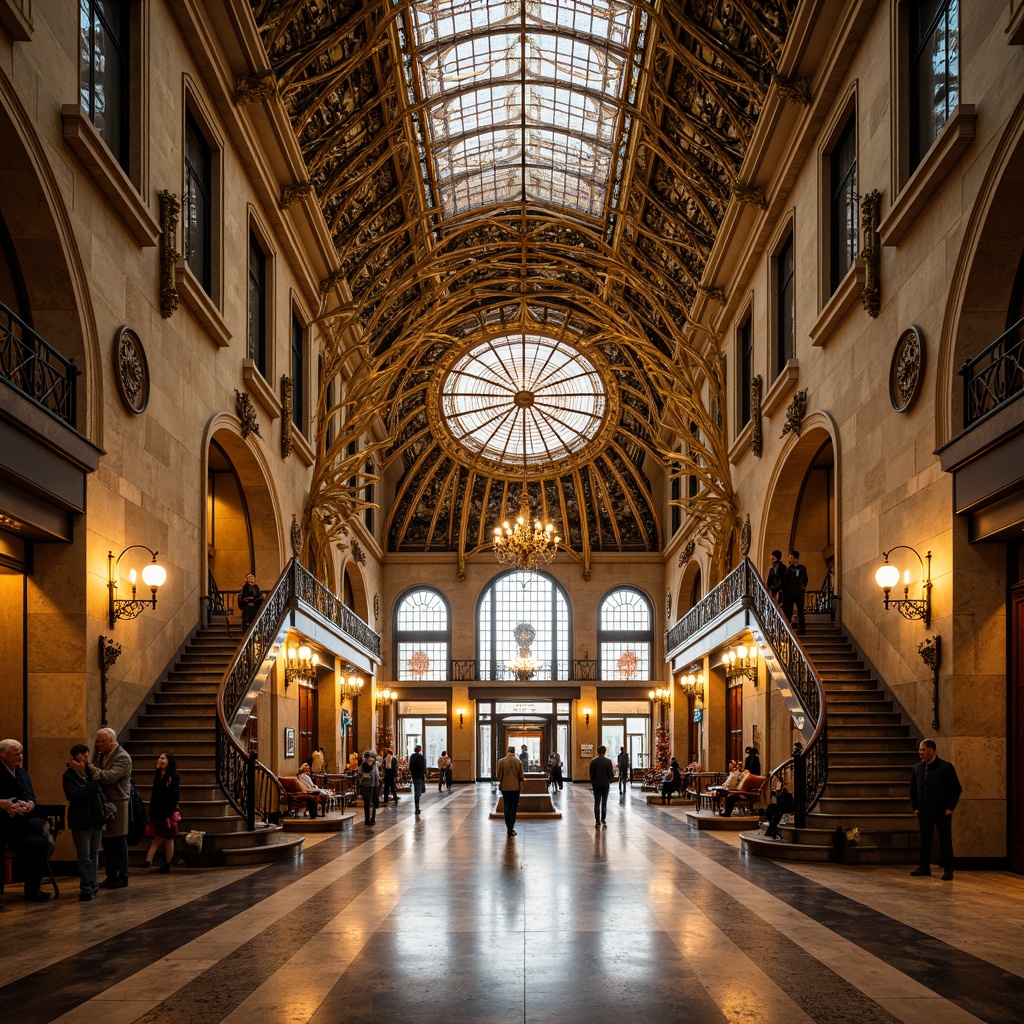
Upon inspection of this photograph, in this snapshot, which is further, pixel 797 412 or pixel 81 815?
pixel 797 412

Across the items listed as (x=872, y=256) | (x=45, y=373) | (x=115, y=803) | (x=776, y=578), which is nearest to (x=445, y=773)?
(x=776, y=578)

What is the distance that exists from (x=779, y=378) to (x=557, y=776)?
50.4 feet

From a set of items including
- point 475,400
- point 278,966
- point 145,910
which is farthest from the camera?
point 475,400

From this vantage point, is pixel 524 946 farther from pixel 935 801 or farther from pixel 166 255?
pixel 166 255

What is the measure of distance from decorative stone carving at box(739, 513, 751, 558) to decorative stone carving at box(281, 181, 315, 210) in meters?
10.8

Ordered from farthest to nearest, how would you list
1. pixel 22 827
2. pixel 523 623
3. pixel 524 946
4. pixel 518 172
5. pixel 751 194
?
pixel 523 623 → pixel 518 172 → pixel 751 194 → pixel 22 827 → pixel 524 946

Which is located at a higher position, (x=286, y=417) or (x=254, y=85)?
(x=254, y=85)

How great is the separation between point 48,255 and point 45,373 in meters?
1.23

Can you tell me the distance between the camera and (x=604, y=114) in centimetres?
2619

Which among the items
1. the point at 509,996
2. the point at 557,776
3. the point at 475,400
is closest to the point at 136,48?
the point at 509,996

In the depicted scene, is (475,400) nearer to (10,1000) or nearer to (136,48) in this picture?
(136,48)

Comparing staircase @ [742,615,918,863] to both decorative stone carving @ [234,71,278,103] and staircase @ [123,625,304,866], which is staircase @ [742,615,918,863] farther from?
decorative stone carving @ [234,71,278,103]

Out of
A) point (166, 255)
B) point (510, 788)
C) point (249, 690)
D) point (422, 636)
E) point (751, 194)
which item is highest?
point (751, 194)

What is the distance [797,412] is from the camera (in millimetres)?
19234
